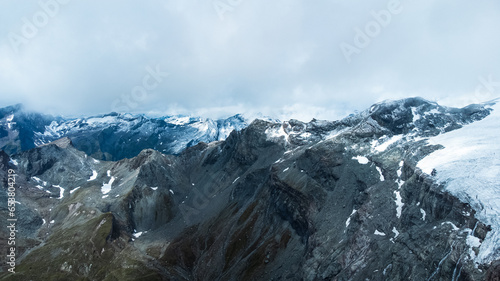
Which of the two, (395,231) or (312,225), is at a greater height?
(312,225)

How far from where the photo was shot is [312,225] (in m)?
112

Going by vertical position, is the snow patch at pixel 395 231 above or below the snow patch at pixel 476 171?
below

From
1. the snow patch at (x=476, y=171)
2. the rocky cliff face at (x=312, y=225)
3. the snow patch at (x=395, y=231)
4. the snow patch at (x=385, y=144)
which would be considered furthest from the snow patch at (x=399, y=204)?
the snow patch at (x=385, y=144)

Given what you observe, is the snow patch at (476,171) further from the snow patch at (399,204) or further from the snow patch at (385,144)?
the snow patch at (385,144)

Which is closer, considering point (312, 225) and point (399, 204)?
point (399, 204)

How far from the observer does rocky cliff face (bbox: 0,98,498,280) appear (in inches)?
2864

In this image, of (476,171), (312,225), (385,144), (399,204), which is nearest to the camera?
(476,171)

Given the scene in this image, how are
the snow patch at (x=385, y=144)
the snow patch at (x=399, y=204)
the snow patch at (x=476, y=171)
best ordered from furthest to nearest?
the snow patch at (x=385, y=144) < the snow patch at (x=399, y=204) < the snow patch at (x=476, y=171)

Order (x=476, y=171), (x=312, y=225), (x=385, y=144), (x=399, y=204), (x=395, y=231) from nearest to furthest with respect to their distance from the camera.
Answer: (x=476, y=171), (x=395, y=231), (x=399, y=204), (x=312, y=225), (x=385, y=144)

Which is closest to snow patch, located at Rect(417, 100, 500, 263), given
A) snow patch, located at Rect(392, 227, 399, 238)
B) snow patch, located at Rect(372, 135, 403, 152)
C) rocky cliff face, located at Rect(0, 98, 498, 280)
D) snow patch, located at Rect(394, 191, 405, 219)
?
rocky cliff face, located at Rect(0, 98, 498, 280)

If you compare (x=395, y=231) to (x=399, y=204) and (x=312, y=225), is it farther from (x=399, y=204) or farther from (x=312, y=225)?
(x=312, y=225)

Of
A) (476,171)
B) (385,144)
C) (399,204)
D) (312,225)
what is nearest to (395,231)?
(399,204)

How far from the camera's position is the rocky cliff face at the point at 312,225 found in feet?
239

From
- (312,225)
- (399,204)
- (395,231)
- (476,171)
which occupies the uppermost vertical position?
(476,171)
